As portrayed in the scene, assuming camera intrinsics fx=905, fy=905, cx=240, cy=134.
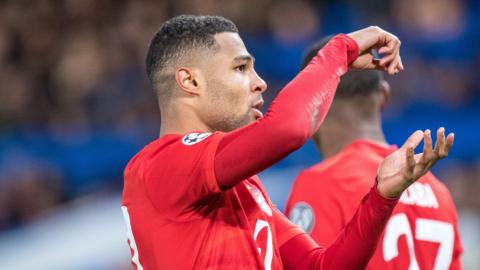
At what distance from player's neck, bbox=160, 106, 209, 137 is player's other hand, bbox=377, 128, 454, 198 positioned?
0.67m

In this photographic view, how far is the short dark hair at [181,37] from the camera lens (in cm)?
326

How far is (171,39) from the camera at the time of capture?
3291 mm

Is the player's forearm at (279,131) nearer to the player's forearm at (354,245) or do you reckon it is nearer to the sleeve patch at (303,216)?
the player's forearm at (354,245)

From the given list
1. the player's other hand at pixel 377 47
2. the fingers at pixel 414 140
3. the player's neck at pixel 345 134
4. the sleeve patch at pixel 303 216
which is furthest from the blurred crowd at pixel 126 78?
the fingers at pixel 414 140

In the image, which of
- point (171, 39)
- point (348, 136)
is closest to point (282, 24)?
point (348, 136)

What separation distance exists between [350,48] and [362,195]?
95 cm

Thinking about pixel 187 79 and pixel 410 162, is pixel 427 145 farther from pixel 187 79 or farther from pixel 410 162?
pixel 187 79

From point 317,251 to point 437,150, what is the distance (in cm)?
71

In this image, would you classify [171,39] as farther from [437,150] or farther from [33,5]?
[33,5]

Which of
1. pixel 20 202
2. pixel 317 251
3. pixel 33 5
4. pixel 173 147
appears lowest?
pixel 317 251

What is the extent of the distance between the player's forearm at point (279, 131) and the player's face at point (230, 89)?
0.37 metres

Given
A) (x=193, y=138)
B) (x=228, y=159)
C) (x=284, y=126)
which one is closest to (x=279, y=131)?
(x=284, y=126)

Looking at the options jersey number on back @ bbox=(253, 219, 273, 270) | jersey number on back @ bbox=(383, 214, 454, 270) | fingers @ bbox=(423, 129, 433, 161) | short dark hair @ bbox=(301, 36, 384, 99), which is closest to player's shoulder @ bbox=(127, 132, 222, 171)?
jersey number on back @ bbox=(253, 219, 273, 270)

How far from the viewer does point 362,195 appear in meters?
3.82
